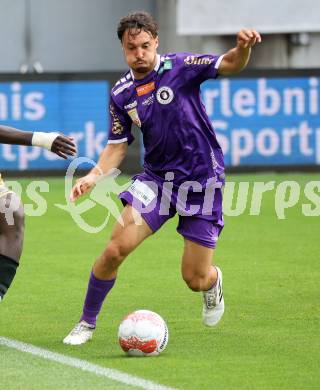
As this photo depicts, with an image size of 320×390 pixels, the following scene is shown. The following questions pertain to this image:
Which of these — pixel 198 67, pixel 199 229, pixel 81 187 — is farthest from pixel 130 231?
pixel 198 67

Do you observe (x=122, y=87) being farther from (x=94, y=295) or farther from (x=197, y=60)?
(x=94, y=295)

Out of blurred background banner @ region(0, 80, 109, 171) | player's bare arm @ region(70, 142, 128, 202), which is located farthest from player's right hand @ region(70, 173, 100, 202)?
blurred background banner @ region(0, 80, 109, 171)

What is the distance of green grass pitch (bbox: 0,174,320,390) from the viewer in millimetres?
7410

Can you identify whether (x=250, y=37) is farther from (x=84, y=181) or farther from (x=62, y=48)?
(x=62, y=48)

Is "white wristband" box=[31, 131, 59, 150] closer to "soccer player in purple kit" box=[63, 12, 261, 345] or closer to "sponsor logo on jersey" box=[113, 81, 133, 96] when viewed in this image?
"soccer player in purple kit" box=[63, 12, 261, 345]

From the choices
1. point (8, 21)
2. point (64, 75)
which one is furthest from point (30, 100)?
point (8, 21)

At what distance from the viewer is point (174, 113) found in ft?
27.5

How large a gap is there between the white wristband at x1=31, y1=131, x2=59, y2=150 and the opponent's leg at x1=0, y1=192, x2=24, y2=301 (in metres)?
0.47

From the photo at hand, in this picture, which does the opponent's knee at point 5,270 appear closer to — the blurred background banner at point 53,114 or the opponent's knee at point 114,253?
the opponent's knee at point 114,253

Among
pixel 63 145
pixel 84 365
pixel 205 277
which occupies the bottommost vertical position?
pixel 84 365

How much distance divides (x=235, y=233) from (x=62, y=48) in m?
14.2

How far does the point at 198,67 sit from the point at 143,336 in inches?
71.7

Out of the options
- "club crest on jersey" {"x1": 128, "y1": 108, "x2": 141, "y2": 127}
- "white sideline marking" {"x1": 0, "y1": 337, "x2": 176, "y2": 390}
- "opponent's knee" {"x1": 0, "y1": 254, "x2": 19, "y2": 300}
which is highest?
"club crest on jersey" {"x1": 128, "y1": 108, "x2": 141, "y2": 127}

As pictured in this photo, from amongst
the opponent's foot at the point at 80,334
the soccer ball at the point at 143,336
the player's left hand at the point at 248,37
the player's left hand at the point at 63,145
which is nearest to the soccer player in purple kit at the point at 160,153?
the opponent's foot at the point at 80,334
